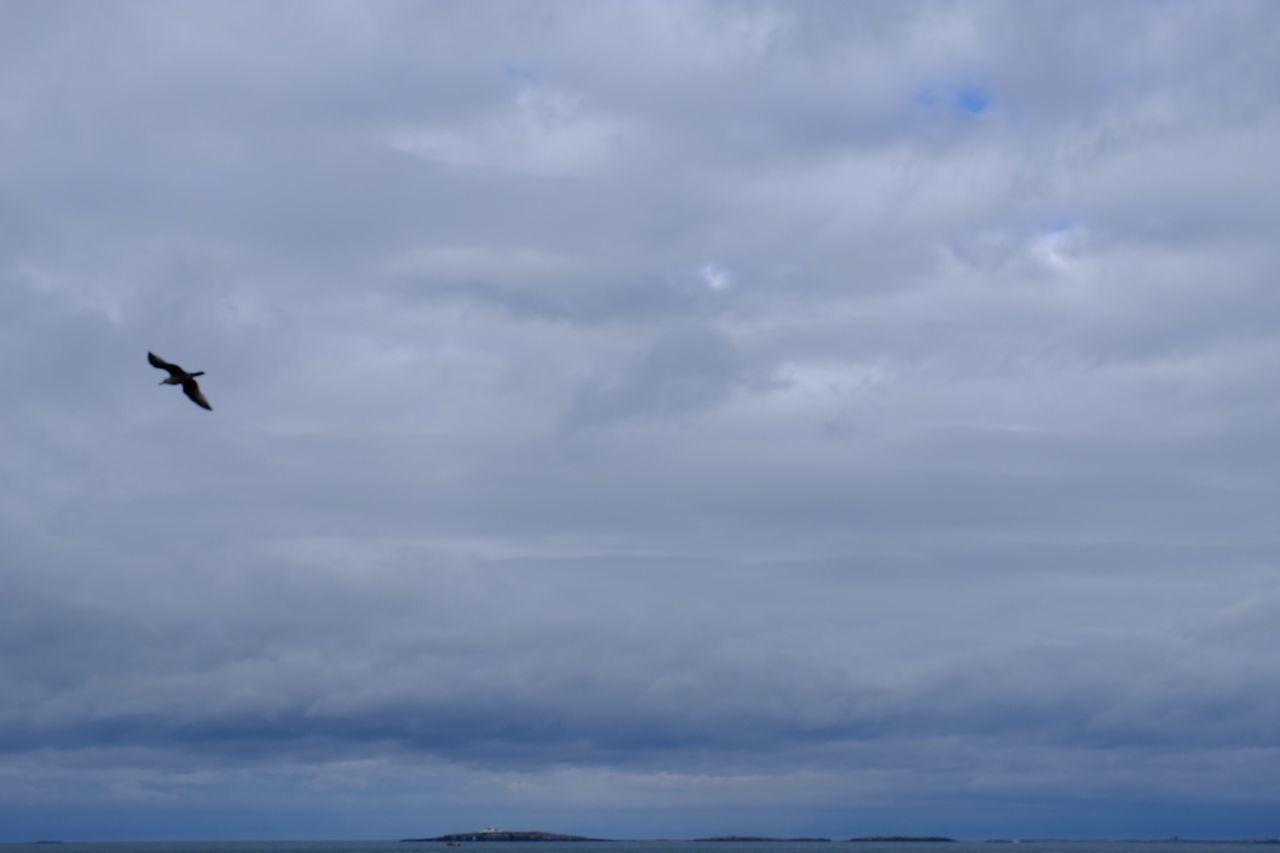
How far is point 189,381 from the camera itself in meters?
63.7
